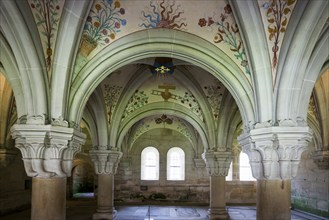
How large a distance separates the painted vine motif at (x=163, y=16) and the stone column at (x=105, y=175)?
5103 millimetres

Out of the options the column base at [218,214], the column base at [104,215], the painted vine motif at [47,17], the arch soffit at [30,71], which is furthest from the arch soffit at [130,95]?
the arch soffit at [30,71]

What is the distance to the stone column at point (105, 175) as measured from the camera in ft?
33.2

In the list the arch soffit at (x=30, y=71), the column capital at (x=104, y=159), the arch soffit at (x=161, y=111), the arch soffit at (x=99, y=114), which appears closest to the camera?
the arch soffit at (x=30, y=71)

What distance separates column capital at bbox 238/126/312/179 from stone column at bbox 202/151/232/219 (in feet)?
16.7

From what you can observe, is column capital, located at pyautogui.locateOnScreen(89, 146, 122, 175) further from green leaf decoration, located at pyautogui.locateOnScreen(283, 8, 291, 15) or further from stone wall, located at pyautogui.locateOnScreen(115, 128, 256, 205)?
stone wall, located at pyautogui.locateOnScreen(115, 128, 256, 205)

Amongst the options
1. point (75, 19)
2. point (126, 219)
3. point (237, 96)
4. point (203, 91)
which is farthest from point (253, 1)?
point (126, 219)

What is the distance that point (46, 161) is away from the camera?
4977 mm

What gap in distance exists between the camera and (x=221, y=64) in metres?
6.00

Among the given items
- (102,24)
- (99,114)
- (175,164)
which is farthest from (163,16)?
(175,164)

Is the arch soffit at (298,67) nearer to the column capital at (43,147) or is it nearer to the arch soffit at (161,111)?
the column capital at (43,147)

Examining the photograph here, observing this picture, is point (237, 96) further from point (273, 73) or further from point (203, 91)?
point (203, 91)

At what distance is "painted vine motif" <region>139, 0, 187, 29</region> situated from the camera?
5.62 m

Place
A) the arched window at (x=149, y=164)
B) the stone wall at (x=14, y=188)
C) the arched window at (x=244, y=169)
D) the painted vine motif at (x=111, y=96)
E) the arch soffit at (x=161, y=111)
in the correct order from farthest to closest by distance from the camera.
A: the arched window at (x=149, y=164)
the arched window at (x=244, y=169)
the stone wall at (x=14, y=188)
the arch soffit at (x=161, y=111)
the painted vine motif at (x=111, y=96)

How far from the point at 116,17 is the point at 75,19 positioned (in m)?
0.68
